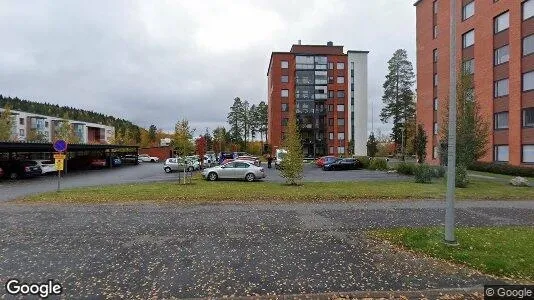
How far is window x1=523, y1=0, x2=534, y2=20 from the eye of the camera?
29.4 meters

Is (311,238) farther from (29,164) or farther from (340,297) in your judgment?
(29,164)

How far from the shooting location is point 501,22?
108 feet

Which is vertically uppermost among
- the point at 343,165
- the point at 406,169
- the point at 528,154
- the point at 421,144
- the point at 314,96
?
the point at 314,96

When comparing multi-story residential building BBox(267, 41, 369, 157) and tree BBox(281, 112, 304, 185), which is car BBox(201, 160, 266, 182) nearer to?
tree BBox(281, 112, 304, 185)

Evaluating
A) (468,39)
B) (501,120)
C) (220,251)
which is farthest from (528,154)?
(220,251)

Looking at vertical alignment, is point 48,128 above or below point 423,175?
above

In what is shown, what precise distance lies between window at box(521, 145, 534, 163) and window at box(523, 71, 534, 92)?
205 inches

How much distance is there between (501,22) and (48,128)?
114 meters

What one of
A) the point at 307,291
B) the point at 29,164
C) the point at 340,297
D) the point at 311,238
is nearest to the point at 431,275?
the point at 340,297

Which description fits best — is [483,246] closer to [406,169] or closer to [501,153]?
[406,169]

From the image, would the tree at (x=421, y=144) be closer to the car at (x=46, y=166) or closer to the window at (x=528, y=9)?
the window at (x=528, y=9)

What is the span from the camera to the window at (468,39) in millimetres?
36953

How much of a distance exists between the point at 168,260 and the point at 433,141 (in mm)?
44928

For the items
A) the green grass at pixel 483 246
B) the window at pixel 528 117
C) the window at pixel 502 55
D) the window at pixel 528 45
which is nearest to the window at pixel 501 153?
the window at pixel 528 117
